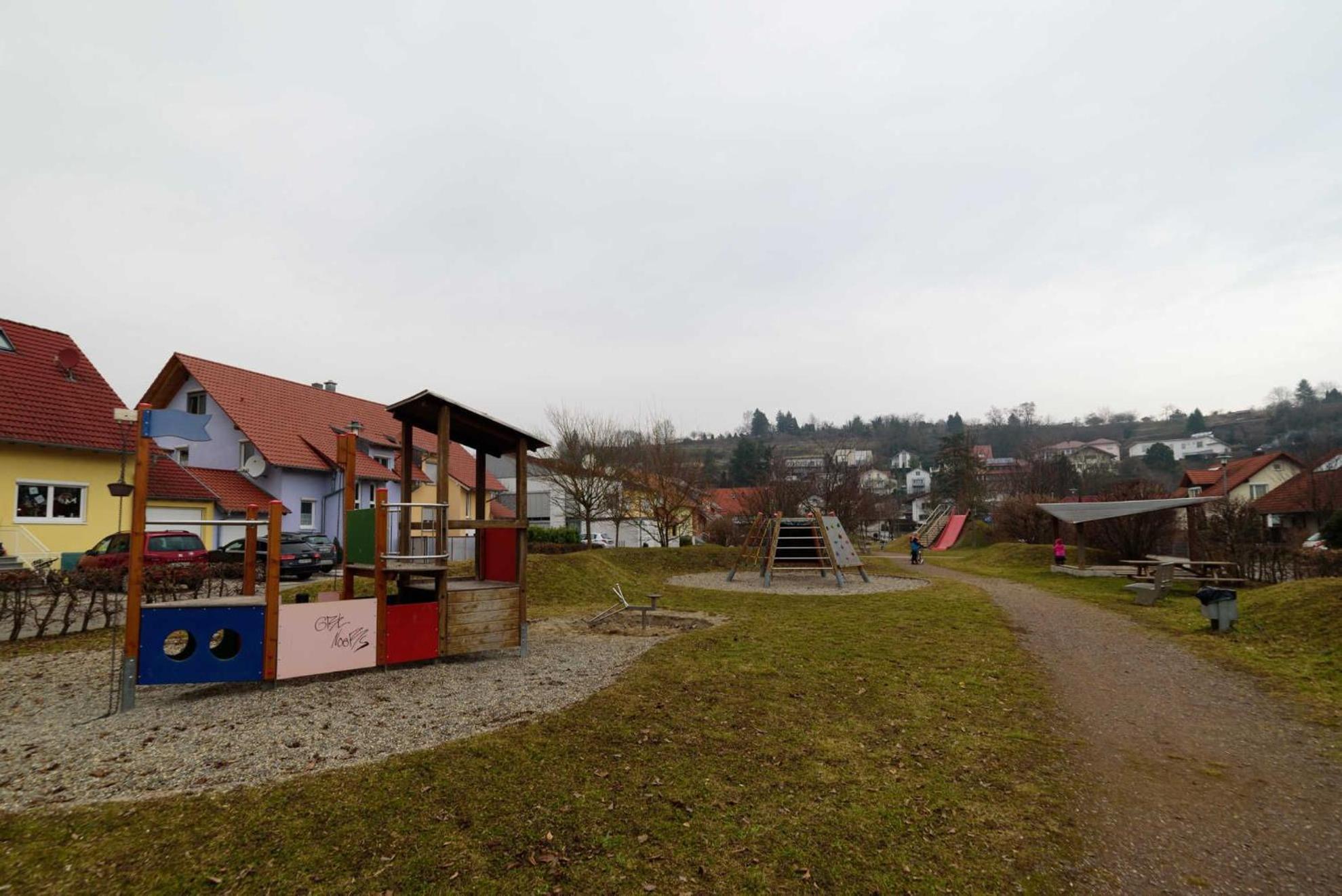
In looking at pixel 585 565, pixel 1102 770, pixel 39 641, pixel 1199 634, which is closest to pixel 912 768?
pixel 1102 770

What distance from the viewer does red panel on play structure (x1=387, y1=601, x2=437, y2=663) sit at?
8.05 meters

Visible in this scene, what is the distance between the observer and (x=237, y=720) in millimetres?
6105

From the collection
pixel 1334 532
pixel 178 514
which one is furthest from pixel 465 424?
pixel 1334 532

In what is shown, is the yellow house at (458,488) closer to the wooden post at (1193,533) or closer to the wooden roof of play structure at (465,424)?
the wooden roof of play structure at (465,424)

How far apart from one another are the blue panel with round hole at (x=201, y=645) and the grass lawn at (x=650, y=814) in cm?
43

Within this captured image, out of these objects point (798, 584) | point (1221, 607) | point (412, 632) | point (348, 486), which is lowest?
point (798, 584)

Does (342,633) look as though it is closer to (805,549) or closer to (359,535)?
(359,535)

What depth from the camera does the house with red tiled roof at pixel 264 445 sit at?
26.6 metres

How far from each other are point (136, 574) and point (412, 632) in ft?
9.14

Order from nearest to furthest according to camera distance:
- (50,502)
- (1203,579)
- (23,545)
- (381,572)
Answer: (381,572), (1203,579), (23,545), (50,502)

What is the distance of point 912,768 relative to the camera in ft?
17.2

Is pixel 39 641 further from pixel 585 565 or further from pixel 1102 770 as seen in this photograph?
pixel 1102 770

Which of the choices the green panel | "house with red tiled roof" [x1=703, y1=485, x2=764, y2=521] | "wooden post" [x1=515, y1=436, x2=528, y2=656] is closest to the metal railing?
the green panel

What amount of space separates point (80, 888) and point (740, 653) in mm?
7193
